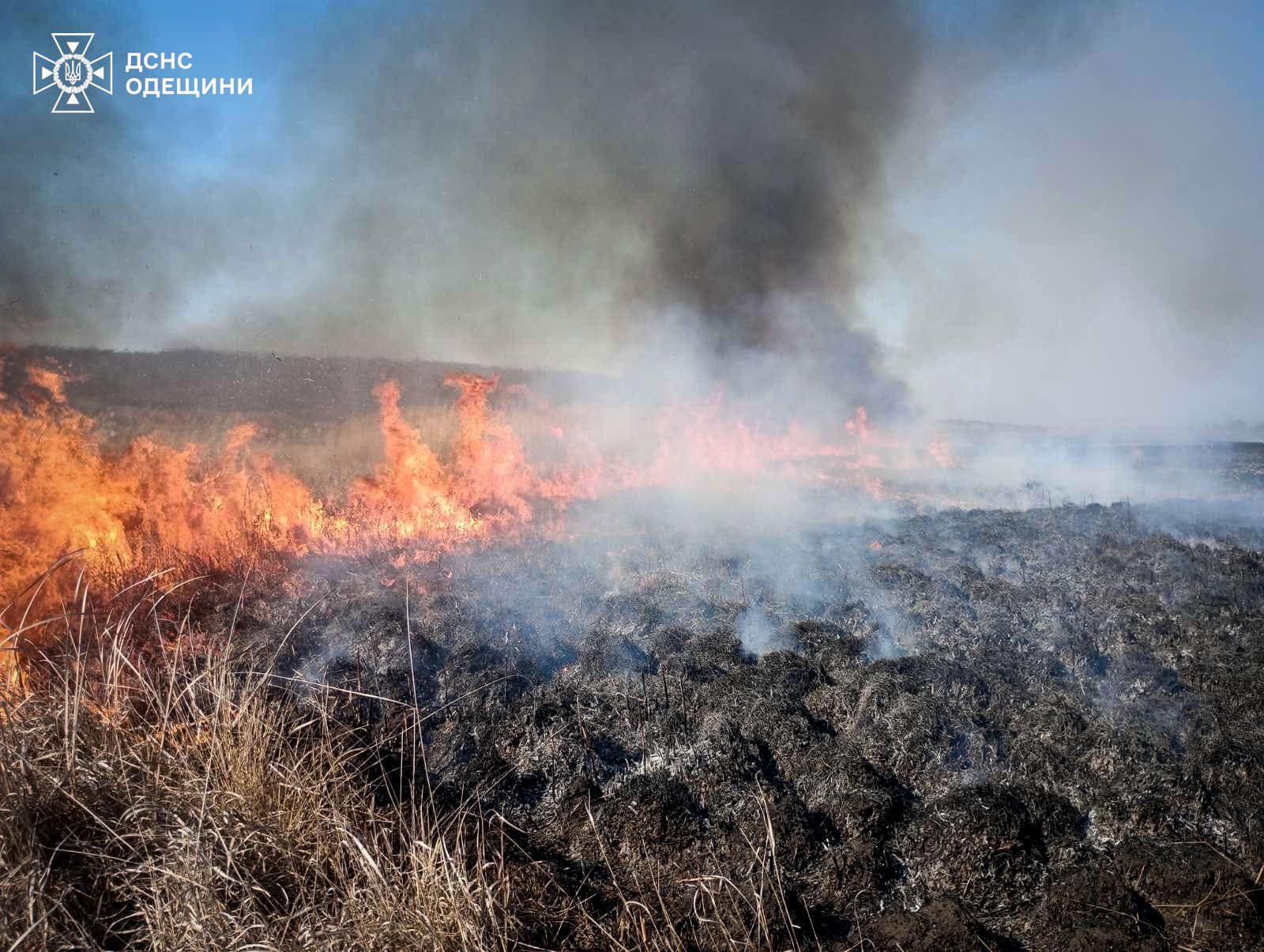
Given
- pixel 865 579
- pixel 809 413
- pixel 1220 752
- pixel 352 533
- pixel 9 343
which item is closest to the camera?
pixel 1220 752

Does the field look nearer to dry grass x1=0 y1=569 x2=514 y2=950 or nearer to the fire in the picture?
dry grass x1=0 y1=569 x2=514 y2=950

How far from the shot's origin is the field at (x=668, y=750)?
10.8 ft

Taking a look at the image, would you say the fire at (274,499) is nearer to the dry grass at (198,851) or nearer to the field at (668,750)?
the field at (668,750)

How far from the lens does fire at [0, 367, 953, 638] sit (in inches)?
393

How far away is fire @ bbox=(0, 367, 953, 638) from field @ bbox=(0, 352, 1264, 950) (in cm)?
76

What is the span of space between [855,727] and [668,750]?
4.97 ft

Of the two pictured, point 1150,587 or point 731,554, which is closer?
point 1150,587

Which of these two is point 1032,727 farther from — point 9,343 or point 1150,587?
point 9,343

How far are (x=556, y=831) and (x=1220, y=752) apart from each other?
4.60m

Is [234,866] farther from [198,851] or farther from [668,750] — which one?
[668,750]


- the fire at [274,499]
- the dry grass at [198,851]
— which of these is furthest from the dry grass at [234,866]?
the fire at [274,499]

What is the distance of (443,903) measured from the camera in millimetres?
3080

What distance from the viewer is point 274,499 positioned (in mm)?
12570

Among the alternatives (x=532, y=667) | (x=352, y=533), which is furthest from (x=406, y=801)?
(x=352, y=533)
